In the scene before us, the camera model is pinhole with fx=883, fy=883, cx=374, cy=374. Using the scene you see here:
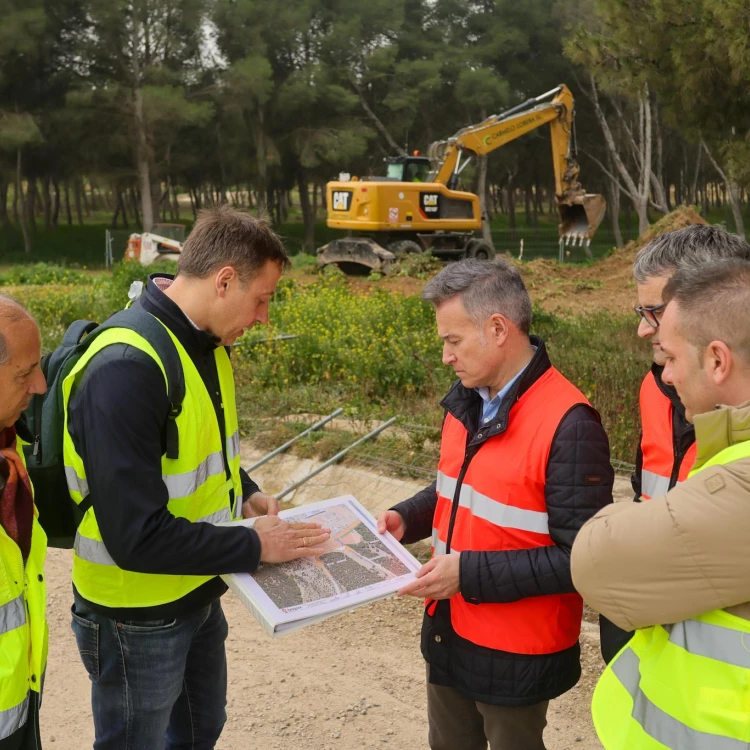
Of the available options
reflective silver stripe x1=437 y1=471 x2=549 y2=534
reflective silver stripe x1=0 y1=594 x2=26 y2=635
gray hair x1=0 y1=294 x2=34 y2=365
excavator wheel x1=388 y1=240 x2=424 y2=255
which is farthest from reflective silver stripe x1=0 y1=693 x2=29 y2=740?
excavator wheel x1=388 y1=240 x2=424 y2=255

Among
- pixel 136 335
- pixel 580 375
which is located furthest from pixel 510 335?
pixel 580 375

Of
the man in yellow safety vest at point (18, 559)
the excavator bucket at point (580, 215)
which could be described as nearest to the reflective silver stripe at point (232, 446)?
the man in yellow safety vest at point (18, 559)

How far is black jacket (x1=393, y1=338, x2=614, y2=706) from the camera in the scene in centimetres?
236

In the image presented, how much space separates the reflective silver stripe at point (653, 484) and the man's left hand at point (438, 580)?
647 mm

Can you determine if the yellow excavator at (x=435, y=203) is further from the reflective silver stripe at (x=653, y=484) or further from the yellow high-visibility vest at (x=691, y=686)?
the yellow high-visibility vest at (x=691, y=686)

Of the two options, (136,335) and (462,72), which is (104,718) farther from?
(462,72)

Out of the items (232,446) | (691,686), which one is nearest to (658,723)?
(691,686)

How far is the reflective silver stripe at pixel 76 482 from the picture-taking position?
2383 mm

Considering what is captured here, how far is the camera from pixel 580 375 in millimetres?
7191

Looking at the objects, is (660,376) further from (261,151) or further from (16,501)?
(261,151)

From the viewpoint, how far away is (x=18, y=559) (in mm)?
2131

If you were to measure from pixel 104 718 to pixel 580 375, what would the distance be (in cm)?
535

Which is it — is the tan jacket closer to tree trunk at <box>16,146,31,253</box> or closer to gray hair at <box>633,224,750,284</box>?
gray hair at <box>633,224,750,284</box>

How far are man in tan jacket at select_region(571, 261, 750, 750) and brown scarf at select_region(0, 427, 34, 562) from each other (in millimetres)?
1323
